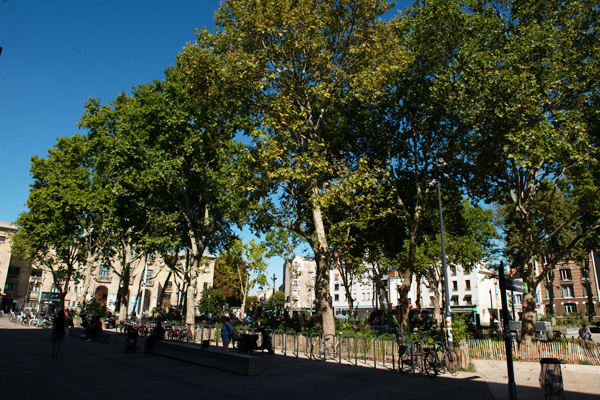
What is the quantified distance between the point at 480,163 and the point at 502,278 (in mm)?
10214

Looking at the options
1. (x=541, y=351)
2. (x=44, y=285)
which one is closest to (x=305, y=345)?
(x=541, y=351)

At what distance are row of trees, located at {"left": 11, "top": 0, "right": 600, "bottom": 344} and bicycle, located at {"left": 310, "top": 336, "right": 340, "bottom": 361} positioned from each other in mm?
707

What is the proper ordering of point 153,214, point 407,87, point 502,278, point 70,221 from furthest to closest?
point 70,221, point 153,214, point 407,87, point 502,278

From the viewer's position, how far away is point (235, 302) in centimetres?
8062

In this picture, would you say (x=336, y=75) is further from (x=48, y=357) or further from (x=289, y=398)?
(x=48, y=357)

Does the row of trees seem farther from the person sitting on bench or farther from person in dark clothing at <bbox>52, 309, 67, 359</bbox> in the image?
person in dark clothing at <bbox>52, 309, 67, 359</bbox>

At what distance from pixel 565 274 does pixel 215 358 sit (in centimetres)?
6326

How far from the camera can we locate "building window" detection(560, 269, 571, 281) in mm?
56466

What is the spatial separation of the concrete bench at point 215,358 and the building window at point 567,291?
203ft

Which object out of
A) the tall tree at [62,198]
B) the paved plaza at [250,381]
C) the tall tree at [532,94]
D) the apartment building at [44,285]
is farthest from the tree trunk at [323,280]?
the apartment building at [44,285]

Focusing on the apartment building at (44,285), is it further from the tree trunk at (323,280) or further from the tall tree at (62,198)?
the tree trunk at (323,280)

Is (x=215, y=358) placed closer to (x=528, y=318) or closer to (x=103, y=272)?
(x=528, y=318)

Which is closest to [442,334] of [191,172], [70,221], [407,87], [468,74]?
[468,74]

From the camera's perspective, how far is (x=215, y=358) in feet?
37.6
